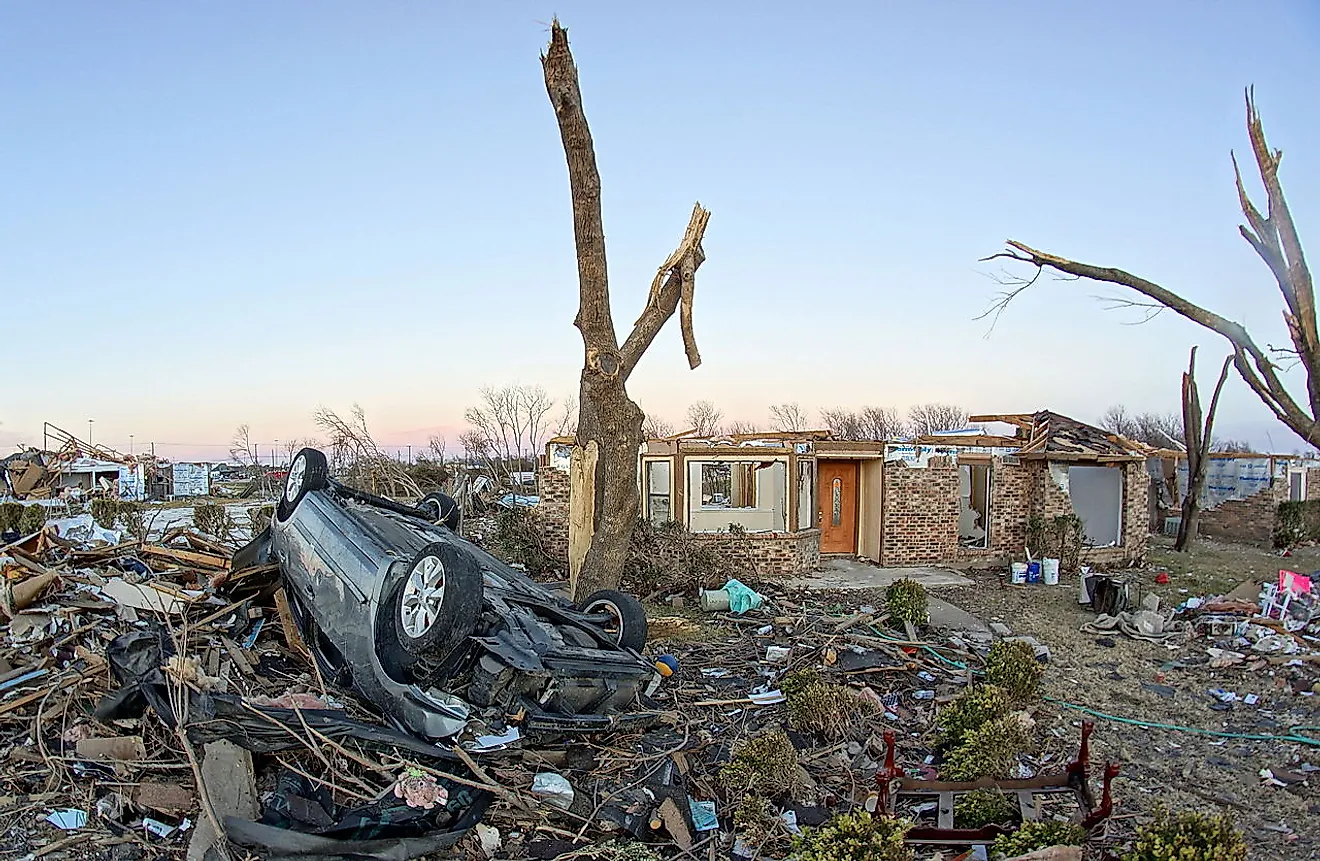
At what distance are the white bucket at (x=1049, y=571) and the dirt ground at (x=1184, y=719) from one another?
2668 mm

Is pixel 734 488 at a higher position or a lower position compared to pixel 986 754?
higher

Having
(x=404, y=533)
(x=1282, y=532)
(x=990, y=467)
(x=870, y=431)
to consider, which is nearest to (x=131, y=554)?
(x=404, y=533)

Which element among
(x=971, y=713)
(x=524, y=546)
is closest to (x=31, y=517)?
(x=524, y=546)

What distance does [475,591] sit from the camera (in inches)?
196

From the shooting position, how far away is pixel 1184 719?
25.0 feet

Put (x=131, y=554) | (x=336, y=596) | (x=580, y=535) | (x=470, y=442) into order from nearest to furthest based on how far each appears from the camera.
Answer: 1. (x=336, y=596)
2. (x=131, y=554)
3. (x=580, y=535)
4. (x=470, y=442)

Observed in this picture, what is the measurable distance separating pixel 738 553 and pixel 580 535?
19.4 feet

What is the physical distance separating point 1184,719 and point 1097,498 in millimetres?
12452

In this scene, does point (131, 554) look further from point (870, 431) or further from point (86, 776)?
point (870, 431)

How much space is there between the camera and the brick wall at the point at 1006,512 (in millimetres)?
17875

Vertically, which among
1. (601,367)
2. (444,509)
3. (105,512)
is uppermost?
(601,367)

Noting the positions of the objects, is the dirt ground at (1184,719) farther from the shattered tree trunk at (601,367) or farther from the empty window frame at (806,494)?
the shattered tree trunk at (601,367)

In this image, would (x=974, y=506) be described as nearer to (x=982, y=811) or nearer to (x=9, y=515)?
(x=982, y=811)

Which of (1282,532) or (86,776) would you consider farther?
(1282,532)
